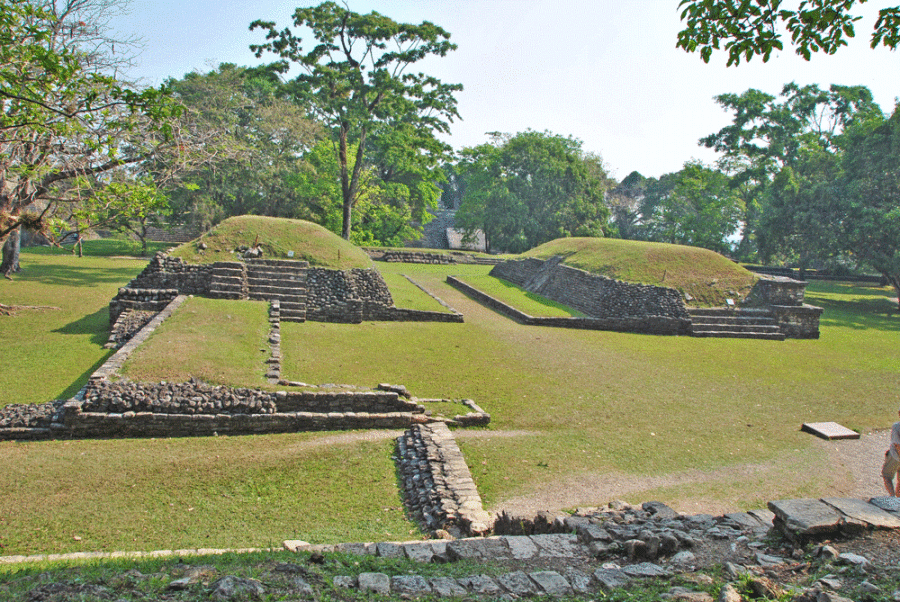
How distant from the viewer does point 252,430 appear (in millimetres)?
8414

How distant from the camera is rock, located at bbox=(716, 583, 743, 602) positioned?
3682 millimetres

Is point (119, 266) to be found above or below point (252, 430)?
above

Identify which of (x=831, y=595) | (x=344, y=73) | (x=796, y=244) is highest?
(x=344, y=73)

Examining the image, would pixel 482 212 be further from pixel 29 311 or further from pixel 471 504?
pixel 471 504

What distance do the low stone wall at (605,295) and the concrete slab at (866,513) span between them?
13183 millimetres

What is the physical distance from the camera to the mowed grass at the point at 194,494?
5.57 m

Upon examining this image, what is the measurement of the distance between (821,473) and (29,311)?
17960mm

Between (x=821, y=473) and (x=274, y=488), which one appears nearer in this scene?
(x=274, y=488)

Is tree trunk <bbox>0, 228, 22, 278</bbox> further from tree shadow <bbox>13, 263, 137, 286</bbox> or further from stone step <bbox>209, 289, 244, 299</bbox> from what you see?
stone step <bbox>209, 289, 244, 299</bbox>

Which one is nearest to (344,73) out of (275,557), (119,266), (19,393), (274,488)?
(119,266)

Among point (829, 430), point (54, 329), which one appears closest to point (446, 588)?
point (829, 430)

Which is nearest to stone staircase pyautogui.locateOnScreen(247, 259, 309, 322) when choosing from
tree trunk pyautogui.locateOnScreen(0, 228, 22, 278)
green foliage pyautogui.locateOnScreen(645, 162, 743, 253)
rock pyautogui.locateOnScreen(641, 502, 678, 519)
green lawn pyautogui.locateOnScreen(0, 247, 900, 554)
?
green lawn pyautogui.locateOnScreen(0, 247, 900, 554)

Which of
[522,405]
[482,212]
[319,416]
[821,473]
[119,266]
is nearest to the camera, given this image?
[821,473]

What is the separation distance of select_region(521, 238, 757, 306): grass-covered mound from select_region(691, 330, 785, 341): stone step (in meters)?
1.37
